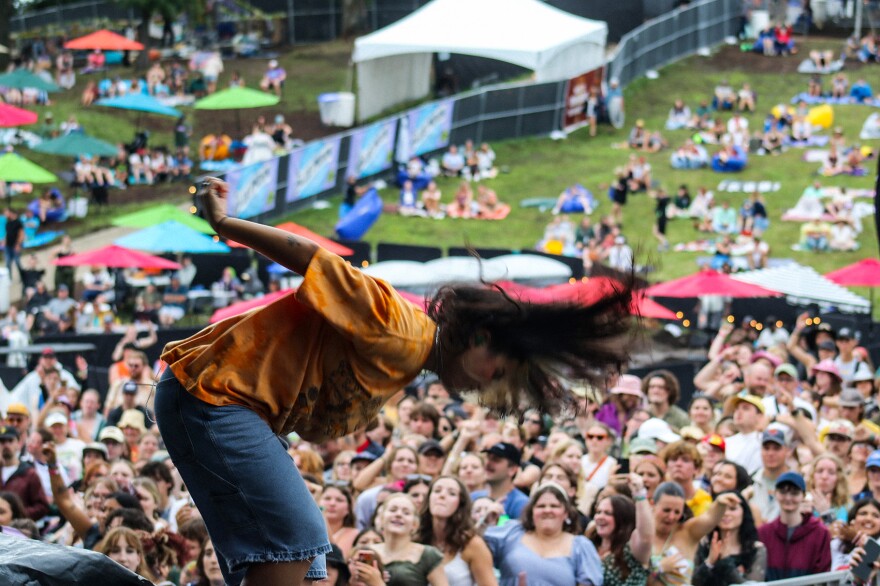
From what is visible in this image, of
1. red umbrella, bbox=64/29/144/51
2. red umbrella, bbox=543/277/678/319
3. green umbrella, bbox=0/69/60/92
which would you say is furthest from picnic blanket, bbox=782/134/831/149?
red umbrella, bbox=543/277/678/319

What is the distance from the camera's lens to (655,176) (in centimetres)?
3438

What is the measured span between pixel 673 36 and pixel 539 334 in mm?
40876

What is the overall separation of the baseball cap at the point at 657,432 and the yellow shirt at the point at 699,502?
87 centimetres

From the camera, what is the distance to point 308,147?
29.5 metres

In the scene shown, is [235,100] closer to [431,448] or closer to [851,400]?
[851,400]

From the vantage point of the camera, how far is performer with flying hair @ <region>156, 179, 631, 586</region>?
4070 mm

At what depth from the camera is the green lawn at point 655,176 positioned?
29391 millimetres

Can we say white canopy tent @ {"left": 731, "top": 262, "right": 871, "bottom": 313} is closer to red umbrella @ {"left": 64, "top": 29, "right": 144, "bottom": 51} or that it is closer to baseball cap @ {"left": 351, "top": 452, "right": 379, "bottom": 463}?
baseball cap @ {"left": 351, "top": 452, "right": 379, "bottom": 463}

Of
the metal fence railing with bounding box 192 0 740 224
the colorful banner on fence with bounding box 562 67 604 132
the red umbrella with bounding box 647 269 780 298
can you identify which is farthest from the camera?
the colorful banner on fence with bounding box 562 67 604 132

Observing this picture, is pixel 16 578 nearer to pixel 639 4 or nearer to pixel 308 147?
pixel 308 147

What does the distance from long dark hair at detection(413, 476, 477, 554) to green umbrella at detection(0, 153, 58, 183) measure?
1793 centimetres

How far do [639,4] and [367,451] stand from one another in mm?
38012

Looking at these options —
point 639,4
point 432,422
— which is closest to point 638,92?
point 639,4

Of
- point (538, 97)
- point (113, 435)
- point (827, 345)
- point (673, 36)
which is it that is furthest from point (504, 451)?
point (673, 36)
